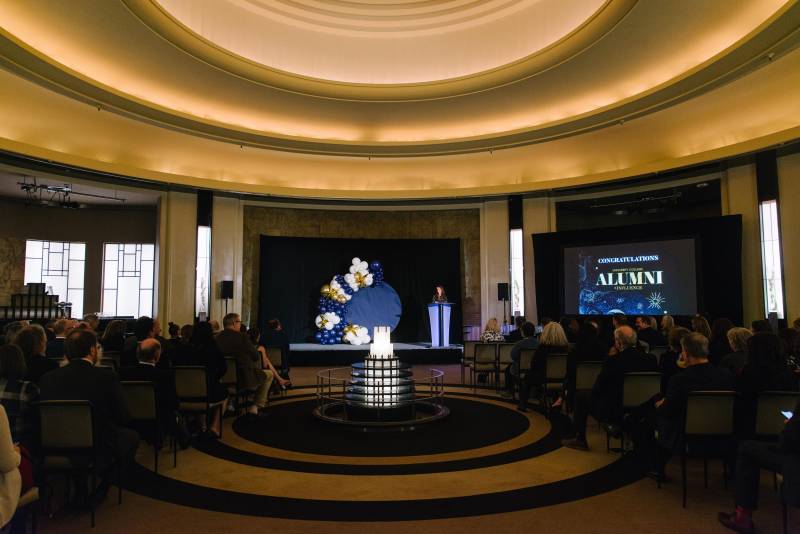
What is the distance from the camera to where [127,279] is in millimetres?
13828

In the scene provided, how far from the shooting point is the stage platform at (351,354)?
37.8ft

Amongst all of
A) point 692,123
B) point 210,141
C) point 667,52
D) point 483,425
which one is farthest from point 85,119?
point 692,123

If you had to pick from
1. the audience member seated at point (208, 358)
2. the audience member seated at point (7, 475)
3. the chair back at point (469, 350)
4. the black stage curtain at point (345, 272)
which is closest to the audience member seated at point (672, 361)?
the chair back at point (469, 350)

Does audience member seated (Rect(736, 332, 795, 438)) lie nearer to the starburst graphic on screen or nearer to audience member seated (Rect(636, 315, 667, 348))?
audience member seated (Rect(636, 315, 667, 348))

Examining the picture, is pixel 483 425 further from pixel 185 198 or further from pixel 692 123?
pixel 185 198

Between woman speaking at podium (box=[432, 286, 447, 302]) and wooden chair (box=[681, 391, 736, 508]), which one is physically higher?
woman speaking at podium (box=[432, 286, 447, 302])

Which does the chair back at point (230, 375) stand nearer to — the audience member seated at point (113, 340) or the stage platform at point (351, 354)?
the audience member seated at point (113, 340)

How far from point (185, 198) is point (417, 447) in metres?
8.59

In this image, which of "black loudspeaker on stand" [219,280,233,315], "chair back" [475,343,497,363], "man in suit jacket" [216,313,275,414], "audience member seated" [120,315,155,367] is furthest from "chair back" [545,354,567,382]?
"black loudspeaker on stand" [219,280,233,315]

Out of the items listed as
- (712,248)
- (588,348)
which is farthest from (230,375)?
(712,248)

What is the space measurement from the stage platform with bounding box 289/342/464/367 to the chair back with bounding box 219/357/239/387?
561cm

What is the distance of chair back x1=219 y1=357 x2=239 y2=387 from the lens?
5836 millimetres

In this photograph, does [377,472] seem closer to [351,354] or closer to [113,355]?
[113,355]

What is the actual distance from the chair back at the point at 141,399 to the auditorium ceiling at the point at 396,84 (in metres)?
5.03
